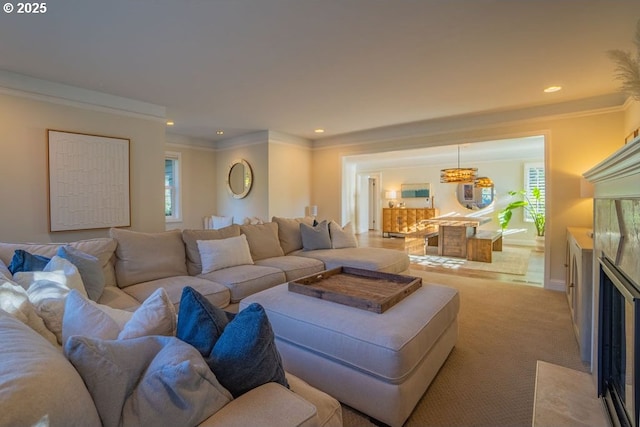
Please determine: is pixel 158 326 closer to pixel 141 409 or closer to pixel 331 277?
pixel 141 409

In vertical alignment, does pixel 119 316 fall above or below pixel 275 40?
below

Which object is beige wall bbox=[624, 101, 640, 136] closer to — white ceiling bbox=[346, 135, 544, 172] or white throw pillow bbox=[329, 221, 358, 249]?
white ceiling bbox=[346, 135, 544, 172]

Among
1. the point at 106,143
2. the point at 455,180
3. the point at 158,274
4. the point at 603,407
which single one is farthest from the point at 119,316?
the point at 455,180

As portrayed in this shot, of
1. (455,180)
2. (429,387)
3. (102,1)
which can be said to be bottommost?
(429,387)

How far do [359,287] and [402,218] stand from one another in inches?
300

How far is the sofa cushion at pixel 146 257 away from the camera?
8.65 feet

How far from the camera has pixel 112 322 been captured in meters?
1.07

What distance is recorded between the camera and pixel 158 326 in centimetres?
106

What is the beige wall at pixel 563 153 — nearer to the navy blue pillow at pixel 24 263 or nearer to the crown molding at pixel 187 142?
the crown molding at pixel 187 142

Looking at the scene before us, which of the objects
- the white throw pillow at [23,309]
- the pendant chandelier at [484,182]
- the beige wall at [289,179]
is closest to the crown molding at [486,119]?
the beige wall at [289,179]

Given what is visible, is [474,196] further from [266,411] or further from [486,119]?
[266,411]

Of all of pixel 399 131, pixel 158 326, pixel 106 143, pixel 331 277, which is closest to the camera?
pixel 158 326

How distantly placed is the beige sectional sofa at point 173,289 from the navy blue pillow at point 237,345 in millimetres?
44

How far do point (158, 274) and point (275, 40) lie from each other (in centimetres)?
222
